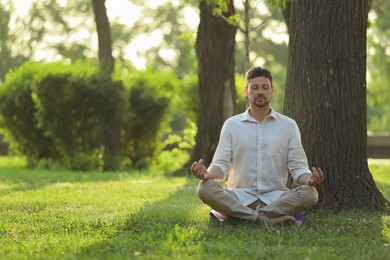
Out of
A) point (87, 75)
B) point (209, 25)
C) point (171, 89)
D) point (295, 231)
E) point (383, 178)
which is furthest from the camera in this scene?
point (171, 89)

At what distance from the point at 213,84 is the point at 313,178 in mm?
8660

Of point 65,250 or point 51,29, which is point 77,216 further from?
point 51,29

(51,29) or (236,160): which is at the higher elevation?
(51,29)

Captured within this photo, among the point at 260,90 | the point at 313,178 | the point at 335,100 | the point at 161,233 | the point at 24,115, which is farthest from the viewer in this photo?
the point at 24,115

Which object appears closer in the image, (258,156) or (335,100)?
(258,156)

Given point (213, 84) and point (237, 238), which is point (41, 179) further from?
point (237, 238)

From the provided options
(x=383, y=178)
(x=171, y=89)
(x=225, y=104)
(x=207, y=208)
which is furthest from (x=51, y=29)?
(x=207, y=208)

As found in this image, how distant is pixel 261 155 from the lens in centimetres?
766

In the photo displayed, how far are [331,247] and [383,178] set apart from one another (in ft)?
23.5

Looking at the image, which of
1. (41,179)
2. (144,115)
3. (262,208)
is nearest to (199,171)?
(262,208)

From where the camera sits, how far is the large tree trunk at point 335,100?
8.38m

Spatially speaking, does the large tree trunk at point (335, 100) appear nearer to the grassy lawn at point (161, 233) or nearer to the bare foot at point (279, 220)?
the grassy lawn at point (161, 233)

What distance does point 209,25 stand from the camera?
602 inches

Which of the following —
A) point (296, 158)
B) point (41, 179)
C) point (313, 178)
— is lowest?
point (41, 179)
